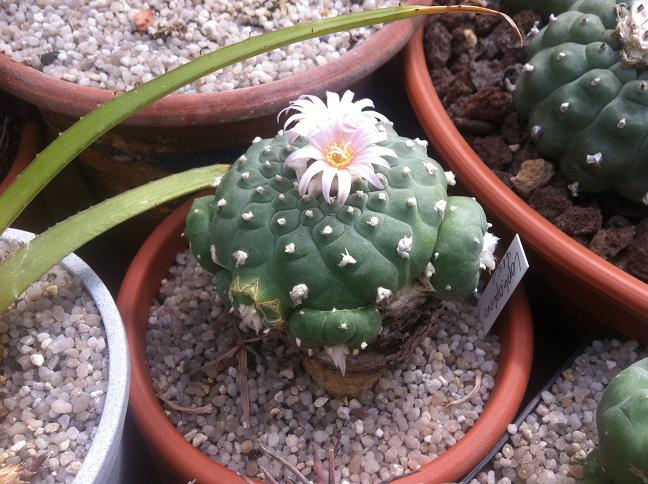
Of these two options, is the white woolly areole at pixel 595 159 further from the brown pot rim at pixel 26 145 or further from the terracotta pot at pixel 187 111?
the brown pot rim at pixel 26 145

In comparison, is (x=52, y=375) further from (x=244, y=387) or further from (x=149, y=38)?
(x=149, y=38)

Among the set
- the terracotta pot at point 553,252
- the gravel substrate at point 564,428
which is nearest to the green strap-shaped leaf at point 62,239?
the terracotta pot at point 553,252

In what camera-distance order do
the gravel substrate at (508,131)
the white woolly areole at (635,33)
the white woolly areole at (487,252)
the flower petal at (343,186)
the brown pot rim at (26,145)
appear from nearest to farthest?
the flower petal at (343,186) < the white woolly areole at (487,252) < the white woolly areole at (635,33) < the gravel substrate at (508,131) < the brown pot rim at (26,145)

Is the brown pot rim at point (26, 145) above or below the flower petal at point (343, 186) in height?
below

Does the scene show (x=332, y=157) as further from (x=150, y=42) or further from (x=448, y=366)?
(x=150, y=42)

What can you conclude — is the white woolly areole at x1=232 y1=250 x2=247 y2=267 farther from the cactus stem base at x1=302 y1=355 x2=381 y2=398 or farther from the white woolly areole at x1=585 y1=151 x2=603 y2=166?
the white woolly areole at x1=585 y1=151 x2=603 y2=166

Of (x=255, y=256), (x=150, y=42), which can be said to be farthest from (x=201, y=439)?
(x=150, y=42)

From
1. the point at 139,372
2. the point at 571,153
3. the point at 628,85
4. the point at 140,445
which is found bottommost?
the point at 140,445
